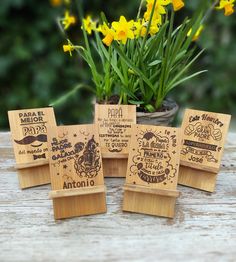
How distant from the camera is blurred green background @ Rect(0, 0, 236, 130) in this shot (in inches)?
93.9

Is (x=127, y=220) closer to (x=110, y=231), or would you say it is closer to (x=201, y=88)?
(x=110, y=231)

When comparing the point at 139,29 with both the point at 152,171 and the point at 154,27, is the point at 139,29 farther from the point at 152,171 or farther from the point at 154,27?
the point at 152,171

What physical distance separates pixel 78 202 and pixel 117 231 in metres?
0.11

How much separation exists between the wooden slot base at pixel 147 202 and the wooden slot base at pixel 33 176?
9.4 inches

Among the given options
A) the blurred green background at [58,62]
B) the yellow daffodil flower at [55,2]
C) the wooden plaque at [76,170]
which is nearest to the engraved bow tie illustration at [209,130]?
the wooden plaque at [76,170]

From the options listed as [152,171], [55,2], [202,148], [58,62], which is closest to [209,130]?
[202,148]

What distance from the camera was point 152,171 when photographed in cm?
96

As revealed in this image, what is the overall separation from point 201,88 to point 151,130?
1735mm

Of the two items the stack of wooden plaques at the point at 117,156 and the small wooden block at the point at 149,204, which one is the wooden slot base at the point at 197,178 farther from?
the small wooden block at the point at 149,204

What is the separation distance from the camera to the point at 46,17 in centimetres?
240

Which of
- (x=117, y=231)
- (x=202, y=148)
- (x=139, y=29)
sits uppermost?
(x=139, y=29)

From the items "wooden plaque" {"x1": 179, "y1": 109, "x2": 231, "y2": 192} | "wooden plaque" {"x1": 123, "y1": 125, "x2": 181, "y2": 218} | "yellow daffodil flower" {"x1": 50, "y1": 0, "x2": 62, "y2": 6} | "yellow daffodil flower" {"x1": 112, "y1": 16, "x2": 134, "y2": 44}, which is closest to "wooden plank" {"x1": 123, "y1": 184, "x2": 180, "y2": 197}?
"wooden plaque" {"x1": 123, "y1": 125, "x2": 181, "y2": 218}

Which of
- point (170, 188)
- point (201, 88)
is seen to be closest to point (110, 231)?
point (170, 188)

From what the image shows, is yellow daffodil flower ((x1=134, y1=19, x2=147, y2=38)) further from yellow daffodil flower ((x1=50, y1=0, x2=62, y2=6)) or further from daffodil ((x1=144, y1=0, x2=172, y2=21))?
yellow daffodil flower ((x1=50, y1=0, x2=62, y2=6))
